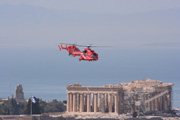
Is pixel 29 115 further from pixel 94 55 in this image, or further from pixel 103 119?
pixel 94 55

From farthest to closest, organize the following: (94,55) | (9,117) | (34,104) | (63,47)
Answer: (34,104) → (9,117) → (63,47) → (94,55)

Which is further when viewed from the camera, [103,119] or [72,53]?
[103,119]

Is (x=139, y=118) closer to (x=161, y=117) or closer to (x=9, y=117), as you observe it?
(x=161, y=117)

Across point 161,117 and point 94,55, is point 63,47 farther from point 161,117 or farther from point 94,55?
point 161,117

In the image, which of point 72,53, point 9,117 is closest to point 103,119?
point 9,117

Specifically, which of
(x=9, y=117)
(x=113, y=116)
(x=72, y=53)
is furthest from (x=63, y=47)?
(x=113, y=116)

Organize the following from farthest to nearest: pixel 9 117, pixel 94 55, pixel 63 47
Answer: pixel 9 117, pixel 63 47, pixel 94 55

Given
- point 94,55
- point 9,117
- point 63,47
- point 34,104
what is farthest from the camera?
point 34,104
